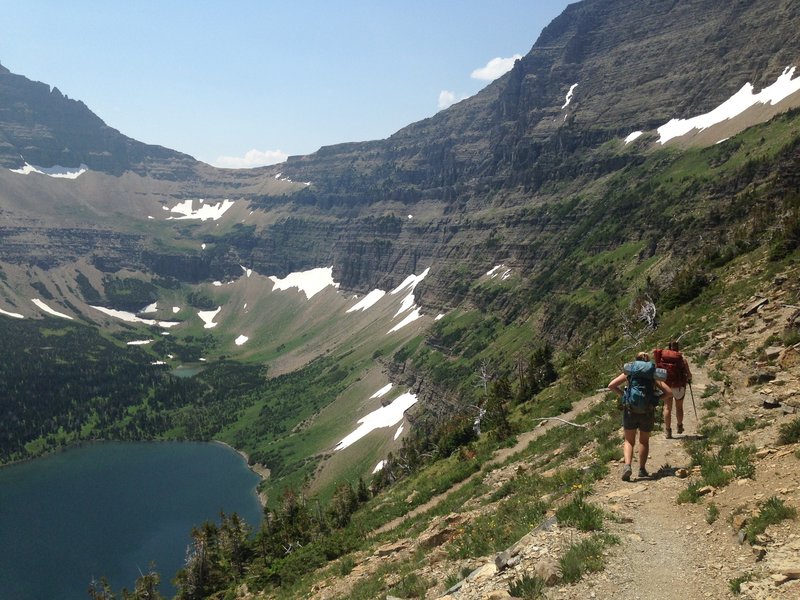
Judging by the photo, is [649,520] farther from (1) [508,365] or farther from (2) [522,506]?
(1) [508,365]

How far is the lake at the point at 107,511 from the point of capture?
361ft

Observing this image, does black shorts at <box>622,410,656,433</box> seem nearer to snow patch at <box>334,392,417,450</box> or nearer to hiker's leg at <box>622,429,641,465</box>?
hiker's leg at <box>622,429,641,465</box>

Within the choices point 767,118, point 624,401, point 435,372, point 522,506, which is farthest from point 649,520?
point 767,118

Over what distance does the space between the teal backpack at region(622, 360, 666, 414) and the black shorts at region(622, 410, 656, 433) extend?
0.10m

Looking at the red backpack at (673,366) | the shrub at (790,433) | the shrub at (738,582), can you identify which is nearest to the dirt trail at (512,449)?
the red backpack at (673,366)

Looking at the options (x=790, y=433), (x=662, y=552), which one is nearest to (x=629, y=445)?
(x=790, y=433)

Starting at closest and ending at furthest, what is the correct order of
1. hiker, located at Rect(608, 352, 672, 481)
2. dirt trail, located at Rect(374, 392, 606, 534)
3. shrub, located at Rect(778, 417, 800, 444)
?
shrub, located at Rect(778, 417, 800, 444) < hiker, located at Rect(608, 352, 672, 481) < dirt trail, located at Rect(374, 392, 606, 534)

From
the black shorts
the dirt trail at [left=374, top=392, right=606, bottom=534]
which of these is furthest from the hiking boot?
the dirt trail at [left=374, top=392, right=606, bottom=534]

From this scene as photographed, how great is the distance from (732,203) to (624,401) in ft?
397

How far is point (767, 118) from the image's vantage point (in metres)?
162

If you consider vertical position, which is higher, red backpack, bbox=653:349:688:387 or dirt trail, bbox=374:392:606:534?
red backpack, bbox=653:349:688:387

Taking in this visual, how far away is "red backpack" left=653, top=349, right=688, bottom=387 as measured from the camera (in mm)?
17959

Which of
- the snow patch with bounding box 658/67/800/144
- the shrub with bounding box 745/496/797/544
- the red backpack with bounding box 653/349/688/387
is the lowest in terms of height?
the shrub with bounding box 745/496/797/544

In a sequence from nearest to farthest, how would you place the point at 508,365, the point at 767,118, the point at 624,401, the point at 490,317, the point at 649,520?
the point at 649,520 → the point at 624,401 → the point at 508,365 → the point at 767,118 → the point at 490,317
